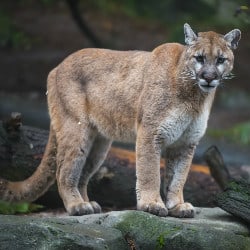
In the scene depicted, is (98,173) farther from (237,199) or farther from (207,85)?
(207,85)

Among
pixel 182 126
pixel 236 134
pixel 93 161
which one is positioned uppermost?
pixel 182 126

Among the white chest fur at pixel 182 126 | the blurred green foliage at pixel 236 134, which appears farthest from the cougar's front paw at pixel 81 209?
the blurred green foliage at pixel 236 134

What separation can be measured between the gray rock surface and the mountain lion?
0.61 m

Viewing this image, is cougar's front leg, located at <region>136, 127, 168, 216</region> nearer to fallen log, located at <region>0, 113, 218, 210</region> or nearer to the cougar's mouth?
the cougar's mouth

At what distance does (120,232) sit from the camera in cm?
833

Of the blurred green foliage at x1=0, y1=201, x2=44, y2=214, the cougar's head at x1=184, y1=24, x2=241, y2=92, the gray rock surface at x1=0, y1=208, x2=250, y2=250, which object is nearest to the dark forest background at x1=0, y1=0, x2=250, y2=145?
the blurred green foliage at x1=0, y1=201, x2=44, y2=214

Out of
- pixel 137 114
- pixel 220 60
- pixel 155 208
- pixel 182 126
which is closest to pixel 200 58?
pixel 220 60

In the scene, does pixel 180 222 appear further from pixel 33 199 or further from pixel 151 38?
pixel 151 38

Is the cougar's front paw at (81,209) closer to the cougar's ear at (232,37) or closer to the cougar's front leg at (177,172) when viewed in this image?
the cougar's front leg at (177,172)

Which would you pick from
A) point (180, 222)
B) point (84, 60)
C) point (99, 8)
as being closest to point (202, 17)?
point (99, 8)

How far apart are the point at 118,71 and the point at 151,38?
15319 millimetres

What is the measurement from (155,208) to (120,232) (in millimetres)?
892

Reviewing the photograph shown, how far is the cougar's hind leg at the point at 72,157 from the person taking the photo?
978 centimetres

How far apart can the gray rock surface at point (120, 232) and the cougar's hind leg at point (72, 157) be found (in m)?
0.68
